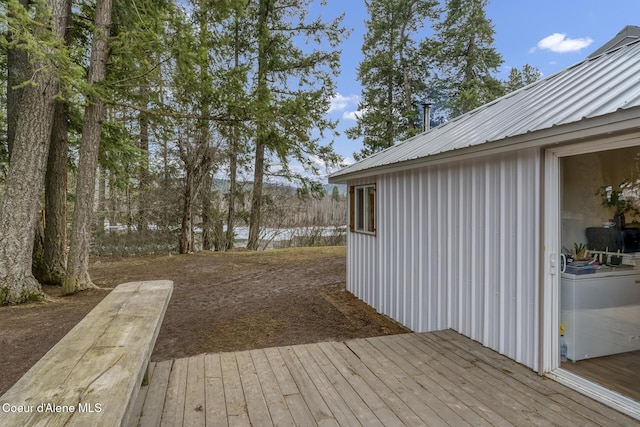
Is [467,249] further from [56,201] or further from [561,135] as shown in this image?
[56,201]

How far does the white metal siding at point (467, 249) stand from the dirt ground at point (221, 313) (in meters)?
0.80

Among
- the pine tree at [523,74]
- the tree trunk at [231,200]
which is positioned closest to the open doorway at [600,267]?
the tree trunk at [231,200]

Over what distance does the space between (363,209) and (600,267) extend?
362 centimetres

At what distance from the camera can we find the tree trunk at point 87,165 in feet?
21.1

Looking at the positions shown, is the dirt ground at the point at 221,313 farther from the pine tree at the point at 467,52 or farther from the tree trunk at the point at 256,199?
the pine tree at the point at 467,52

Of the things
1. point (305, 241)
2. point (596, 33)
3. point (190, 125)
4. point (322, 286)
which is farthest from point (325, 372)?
point (596, 33)

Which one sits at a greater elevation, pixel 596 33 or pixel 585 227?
pixel 596 33

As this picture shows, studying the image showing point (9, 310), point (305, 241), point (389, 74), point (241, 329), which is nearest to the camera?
point (241, 329)

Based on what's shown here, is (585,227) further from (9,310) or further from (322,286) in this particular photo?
(9,310)

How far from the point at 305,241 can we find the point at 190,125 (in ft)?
22.9

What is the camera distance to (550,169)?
A: 2695mm

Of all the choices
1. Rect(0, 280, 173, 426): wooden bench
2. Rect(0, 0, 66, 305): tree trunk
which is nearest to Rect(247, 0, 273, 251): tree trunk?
Rect(0, 0, 66, 305): tree trunk

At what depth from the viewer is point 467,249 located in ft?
11.9

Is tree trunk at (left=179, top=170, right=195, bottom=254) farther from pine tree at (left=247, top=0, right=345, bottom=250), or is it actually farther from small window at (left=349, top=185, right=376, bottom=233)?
small window at (left=349, top=185, right=376, bottom=233)
